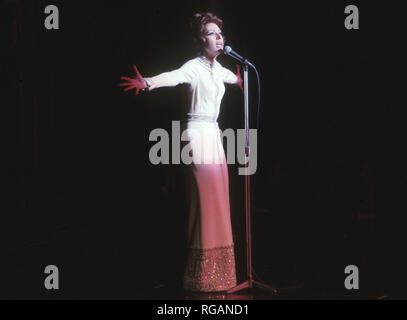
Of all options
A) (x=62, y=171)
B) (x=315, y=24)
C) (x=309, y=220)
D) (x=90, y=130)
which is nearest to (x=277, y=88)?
(x=315, y=24)

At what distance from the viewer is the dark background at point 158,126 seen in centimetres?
377

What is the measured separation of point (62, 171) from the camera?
13.8 feet

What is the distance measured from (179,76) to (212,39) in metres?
0.33

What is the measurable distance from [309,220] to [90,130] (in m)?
1.95

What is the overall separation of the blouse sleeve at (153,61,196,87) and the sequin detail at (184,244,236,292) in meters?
1.03

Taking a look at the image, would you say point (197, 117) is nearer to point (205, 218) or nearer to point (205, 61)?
point (205, 61)

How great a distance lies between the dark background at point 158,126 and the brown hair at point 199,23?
12.6 inches

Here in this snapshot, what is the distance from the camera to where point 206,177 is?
3.19 meters

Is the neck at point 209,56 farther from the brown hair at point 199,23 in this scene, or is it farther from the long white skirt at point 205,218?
the long white skirt at point 205,218

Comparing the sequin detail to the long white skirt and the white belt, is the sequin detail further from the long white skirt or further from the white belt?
the white belt

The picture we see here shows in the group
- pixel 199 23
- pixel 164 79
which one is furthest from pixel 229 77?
pixel 164 79

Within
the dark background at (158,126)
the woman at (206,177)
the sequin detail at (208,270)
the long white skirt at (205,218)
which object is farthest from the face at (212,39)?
the sequin detail at (208,270)

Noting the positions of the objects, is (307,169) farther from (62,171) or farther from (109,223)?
(62,171)

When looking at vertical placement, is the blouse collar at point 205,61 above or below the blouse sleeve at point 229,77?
above
